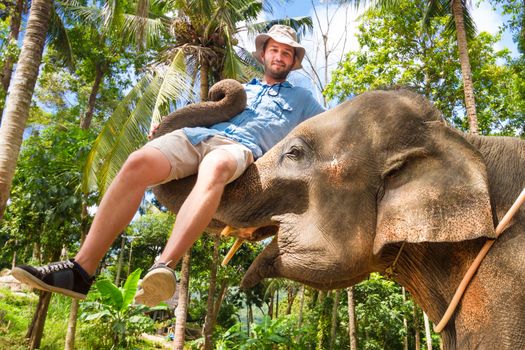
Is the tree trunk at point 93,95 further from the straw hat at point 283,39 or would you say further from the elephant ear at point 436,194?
the elephant ear at point 436,194

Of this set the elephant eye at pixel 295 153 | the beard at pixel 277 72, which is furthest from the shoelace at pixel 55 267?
the beard at pixel 277 72

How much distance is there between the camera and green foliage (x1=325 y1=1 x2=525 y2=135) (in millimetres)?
12273

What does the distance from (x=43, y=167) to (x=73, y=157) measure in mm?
675

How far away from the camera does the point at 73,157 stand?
1115 centimetres

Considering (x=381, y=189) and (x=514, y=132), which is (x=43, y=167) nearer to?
(x=381, y=189)

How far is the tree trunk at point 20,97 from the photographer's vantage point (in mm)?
5383

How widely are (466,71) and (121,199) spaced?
8.84 m

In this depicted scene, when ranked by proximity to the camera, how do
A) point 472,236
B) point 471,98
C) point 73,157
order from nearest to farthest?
point 472,236
point 471,98
point 73,157

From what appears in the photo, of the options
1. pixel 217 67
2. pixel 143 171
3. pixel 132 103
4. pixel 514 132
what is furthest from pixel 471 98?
pixel 143 171

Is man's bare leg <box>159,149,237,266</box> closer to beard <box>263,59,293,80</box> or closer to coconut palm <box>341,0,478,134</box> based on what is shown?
beard <box>263,59,293,80</box>

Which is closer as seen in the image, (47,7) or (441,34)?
(47,7)

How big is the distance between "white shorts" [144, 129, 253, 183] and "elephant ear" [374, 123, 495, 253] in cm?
57

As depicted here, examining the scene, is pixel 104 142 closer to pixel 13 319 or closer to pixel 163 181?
pixel 13 319

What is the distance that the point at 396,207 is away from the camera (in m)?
1.67
